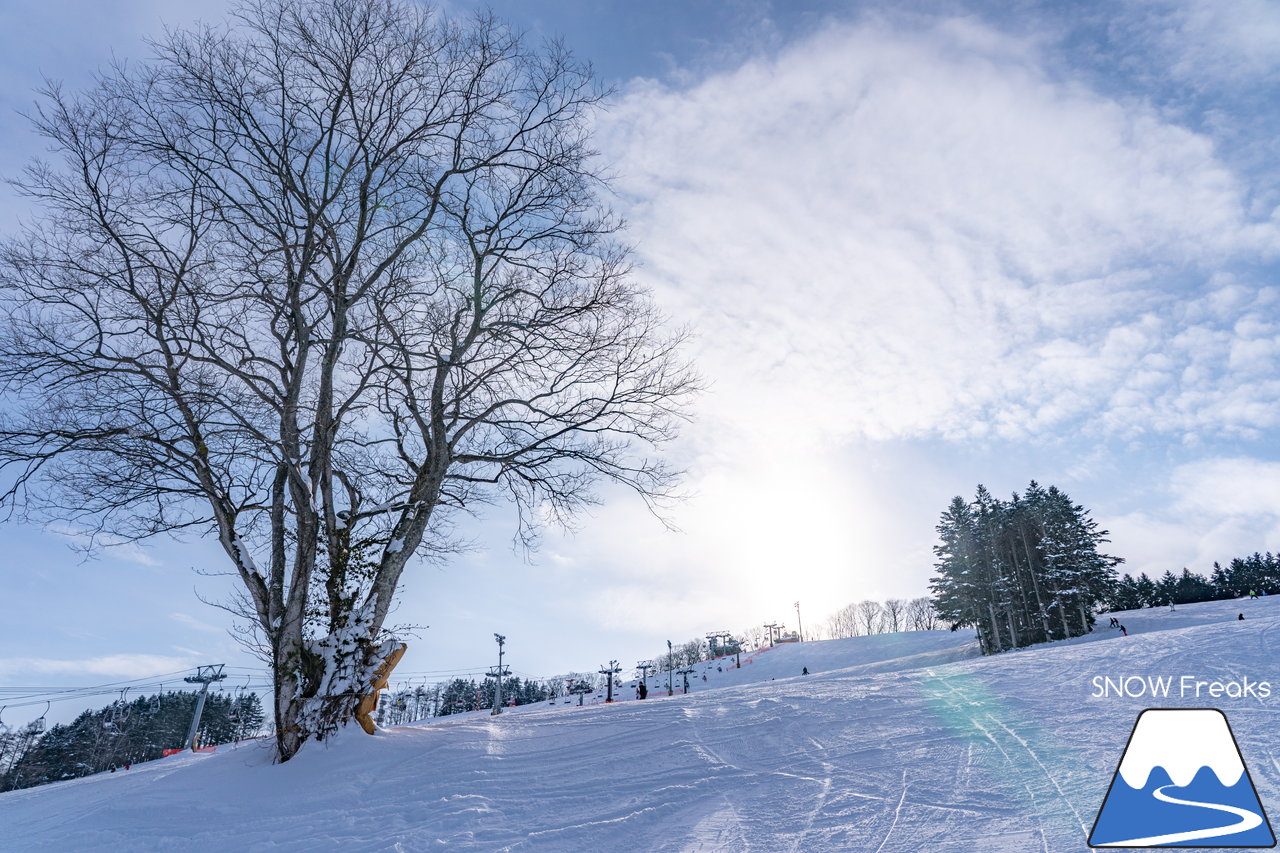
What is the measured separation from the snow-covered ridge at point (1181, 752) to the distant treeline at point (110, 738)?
8162 centimetres

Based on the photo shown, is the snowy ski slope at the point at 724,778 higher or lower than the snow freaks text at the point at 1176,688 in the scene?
lower

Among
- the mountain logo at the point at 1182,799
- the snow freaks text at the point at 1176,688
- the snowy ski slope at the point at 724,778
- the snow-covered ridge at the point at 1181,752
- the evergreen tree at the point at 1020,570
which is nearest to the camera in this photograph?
the mountain logo at the point at 1182,799

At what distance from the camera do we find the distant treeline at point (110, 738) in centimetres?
6931

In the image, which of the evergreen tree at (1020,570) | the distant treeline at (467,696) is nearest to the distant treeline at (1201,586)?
the evergreen tree at (1020,570)

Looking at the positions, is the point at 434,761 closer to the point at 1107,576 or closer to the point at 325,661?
the point at 325,661

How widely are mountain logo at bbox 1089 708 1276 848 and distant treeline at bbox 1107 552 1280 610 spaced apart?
7711cm

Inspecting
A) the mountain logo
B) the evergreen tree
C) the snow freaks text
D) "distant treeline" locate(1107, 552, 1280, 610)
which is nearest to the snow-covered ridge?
the mountain logo

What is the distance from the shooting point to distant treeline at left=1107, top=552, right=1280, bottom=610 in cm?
6719

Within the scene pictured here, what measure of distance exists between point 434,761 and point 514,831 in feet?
9.06

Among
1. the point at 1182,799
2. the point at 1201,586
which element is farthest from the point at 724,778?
the point at 1201,586

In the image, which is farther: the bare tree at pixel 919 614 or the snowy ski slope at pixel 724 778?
the bare tree at pixel 919 614

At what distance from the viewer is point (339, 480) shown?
10.4 metres

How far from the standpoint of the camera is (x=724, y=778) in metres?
5.95

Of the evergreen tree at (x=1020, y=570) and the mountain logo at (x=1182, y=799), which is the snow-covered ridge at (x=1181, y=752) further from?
the evergreen tree at (x=1020, y=570)
